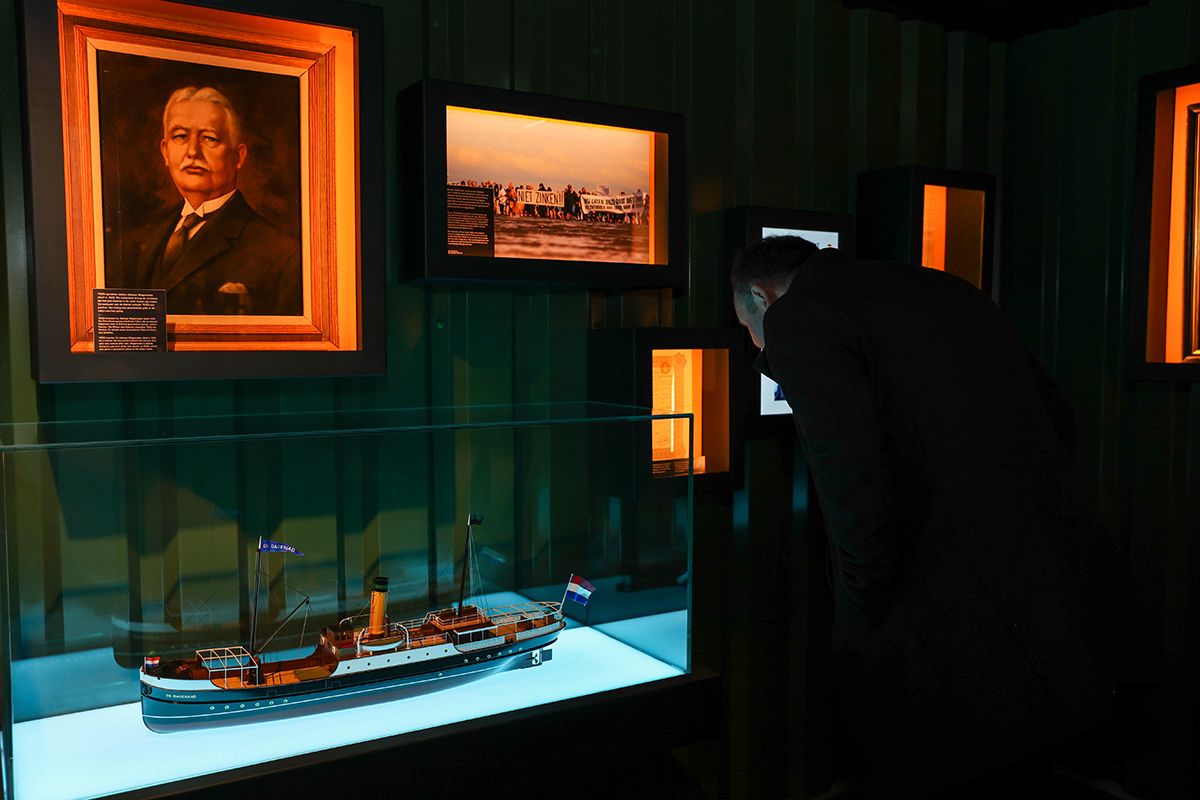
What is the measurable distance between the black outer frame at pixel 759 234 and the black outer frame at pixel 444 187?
0.31 meters

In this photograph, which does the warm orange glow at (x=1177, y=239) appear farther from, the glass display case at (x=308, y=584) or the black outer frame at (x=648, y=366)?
the glass display case at (x=308, y=584)

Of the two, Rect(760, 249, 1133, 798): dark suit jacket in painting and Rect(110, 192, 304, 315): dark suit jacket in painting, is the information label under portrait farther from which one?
Rect(760, 249, 1133, 798): dark suit jacket in painting

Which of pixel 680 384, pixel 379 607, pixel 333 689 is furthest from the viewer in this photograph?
pixel 680 384

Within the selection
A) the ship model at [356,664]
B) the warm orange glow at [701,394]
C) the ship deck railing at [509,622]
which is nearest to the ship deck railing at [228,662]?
the ship model at [356,664]

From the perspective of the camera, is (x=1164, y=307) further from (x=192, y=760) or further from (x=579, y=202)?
(x=192, y=760)

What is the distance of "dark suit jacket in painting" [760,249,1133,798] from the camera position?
192 cm

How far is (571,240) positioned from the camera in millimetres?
2576

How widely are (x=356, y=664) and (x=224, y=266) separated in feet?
2.90

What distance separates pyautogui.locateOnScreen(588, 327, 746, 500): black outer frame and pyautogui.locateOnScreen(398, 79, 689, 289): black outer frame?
0.14 metres

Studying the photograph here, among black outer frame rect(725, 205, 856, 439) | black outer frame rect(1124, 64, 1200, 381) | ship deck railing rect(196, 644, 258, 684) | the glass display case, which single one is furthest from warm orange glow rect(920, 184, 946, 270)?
ship deck railing rect(196, 644, 258, 684)

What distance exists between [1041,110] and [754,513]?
5.94ft

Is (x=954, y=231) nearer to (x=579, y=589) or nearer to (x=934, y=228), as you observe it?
(x=934, y=228)

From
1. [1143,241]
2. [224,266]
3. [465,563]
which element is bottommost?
[465,563]

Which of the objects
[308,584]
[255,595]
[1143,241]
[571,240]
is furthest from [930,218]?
[255,595]
